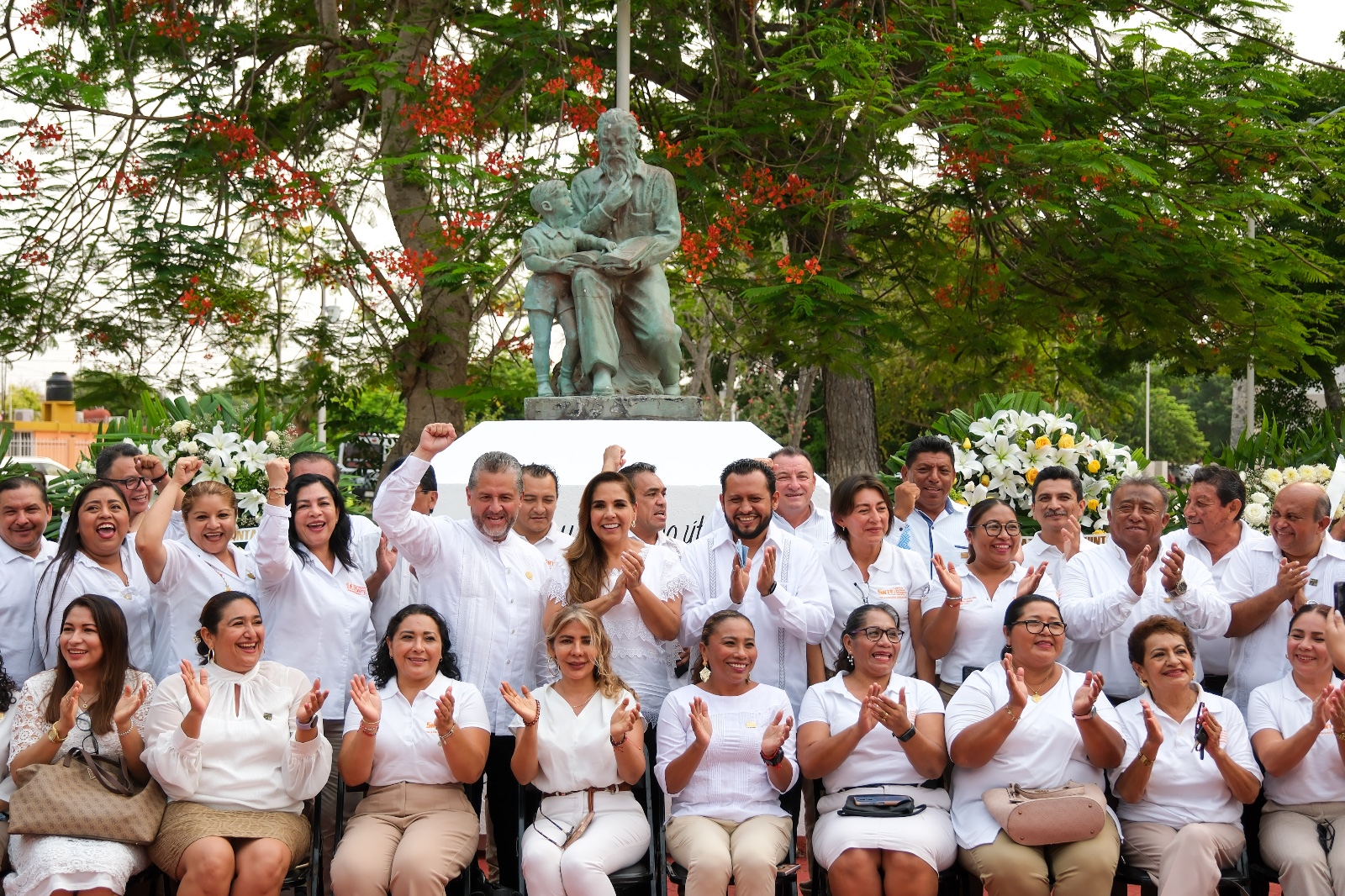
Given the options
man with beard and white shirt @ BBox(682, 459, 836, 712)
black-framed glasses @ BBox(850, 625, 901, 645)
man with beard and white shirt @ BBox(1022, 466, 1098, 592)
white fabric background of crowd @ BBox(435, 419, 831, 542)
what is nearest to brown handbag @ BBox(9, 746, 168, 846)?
man with beard and white shirt @ BBox(682, 459, 836, 712)

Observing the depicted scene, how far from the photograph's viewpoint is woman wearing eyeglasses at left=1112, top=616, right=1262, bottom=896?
14.9 ft

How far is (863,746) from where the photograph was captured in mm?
4785

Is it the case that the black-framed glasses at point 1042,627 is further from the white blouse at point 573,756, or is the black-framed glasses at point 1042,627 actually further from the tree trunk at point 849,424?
the tree trunk at point 849,424

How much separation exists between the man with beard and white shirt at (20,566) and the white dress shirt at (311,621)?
3.08 ft

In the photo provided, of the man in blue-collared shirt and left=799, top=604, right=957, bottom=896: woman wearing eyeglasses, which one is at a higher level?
the man in blue-collared shirt

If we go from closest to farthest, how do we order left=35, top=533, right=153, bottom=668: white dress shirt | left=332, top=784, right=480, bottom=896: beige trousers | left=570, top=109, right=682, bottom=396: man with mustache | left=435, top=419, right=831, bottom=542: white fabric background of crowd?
left=332, top=784, right=480, bottom=896: beige trousers → left=35, top=533, right=153, bottom=668: white dress shirt → left=435, top=419, right=831, bottom=542: white fabric background of crowd → left=570, top=109, right=682, bottom=396: man with mustache

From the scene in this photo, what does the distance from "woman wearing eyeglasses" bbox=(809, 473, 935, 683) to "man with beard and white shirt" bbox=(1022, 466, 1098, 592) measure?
619mm

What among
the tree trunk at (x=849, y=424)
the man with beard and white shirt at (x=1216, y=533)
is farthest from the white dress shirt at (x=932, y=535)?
the tree trunk at (x=849, y=424)

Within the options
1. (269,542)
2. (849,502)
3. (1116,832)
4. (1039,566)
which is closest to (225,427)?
(269,542)

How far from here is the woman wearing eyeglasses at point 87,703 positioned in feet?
15.1

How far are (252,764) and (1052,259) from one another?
8900 millimetres

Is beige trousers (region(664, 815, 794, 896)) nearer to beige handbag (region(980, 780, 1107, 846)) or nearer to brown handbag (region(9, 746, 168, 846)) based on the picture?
beige handbag (region(980, 780, 1107, 846))

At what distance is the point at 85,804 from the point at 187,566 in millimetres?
1045

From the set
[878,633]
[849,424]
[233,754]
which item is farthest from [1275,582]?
[849,424]
